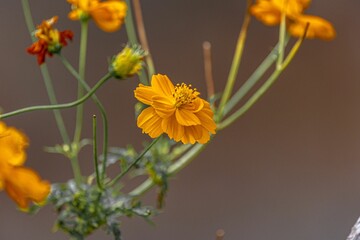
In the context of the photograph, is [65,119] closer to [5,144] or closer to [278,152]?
[278,152]

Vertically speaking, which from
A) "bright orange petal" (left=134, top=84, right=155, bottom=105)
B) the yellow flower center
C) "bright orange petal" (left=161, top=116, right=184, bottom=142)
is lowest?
"bright orange petal" (left=161, top=116, right=184, bottom=142)

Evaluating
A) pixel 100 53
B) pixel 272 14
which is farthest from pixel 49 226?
pixel 272 14

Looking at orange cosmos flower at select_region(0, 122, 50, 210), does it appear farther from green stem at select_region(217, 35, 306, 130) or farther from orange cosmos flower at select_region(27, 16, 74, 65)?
green stem at select_region(217, 35, 306, 130)

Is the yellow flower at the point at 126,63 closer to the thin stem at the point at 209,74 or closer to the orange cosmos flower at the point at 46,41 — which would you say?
the orange cosmos flower at the point at 46,41

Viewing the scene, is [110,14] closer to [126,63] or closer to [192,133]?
[126,63]

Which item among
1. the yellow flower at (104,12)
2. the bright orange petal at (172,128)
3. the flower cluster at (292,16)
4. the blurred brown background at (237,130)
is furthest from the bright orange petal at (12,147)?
the blurred brown background at (237,130)

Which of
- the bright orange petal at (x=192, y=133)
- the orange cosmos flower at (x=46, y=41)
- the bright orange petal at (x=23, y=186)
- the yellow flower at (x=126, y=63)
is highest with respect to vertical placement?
the orange cosmos flower at (x=46, y=41)

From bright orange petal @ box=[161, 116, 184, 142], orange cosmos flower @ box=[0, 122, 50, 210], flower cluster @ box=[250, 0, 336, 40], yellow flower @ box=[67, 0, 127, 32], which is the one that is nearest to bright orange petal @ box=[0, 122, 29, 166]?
orange cosmos flower @ box=[0, 122, 50, 210]
